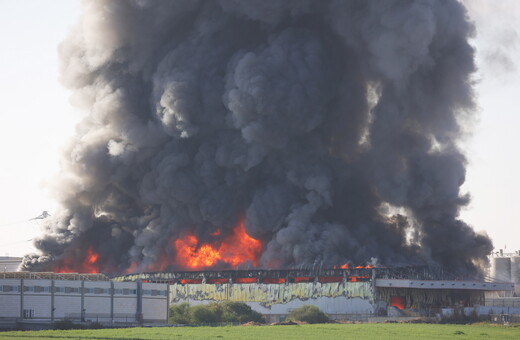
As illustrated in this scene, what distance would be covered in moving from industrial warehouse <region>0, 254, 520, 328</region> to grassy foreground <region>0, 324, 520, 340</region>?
37.9ft

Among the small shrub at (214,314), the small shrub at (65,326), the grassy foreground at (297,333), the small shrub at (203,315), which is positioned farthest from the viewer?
the small shrub at (214,314)

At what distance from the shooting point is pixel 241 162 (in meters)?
132

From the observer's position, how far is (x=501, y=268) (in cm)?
16612

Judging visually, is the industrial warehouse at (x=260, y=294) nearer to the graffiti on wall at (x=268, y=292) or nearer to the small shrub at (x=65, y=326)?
the graffiti on wall at (x=268, y=292)

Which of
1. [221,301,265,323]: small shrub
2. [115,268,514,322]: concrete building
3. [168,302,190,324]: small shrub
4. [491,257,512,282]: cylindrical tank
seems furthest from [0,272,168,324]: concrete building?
[491,257,512,282]: cylindrical tank

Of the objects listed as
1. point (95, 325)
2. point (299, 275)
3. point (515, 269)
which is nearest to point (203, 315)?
point (95, 325)

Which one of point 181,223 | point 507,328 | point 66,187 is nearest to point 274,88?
point 181,223

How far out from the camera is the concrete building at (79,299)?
333 ft

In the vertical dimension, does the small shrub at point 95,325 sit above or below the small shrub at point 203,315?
below

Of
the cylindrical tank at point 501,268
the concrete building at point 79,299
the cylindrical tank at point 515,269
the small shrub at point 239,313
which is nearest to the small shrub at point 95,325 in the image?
the concrete building at point 79,299

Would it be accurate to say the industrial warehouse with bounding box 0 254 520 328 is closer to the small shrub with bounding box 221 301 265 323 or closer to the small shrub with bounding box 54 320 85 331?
the small shrub with bounding box 221 301 265 323

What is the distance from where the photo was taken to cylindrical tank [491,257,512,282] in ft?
540

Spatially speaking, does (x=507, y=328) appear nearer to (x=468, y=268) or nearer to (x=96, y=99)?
(x=468, y=268)

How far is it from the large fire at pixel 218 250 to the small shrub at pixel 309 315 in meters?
22.7
